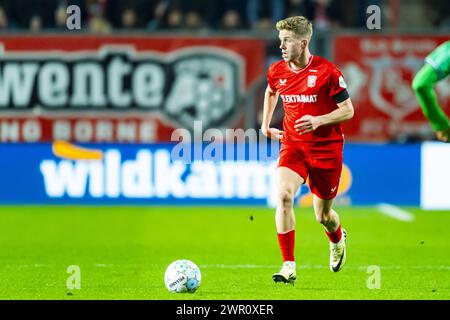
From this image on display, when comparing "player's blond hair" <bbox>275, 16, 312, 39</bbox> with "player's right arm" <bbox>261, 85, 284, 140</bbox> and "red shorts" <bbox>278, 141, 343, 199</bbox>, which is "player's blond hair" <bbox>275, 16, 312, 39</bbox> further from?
"red shorts" <bbox>278, 141, 343, 199</bbox>

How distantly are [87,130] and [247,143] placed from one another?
314 centimetres

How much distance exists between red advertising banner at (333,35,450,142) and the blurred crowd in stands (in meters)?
0.61

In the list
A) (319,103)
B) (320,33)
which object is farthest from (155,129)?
(319,103)

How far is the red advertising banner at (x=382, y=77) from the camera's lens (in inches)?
792

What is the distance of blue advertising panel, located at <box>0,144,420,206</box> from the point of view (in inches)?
711

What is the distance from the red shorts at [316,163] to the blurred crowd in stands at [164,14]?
10.5 metres

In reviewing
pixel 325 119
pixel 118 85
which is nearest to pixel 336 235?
pixel 325 119

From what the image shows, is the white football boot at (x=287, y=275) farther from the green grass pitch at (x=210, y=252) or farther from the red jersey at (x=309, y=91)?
the red jersey at (x=309, y=91)

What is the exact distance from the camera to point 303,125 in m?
9.06

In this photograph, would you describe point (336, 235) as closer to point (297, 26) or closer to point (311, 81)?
point (311, 81)

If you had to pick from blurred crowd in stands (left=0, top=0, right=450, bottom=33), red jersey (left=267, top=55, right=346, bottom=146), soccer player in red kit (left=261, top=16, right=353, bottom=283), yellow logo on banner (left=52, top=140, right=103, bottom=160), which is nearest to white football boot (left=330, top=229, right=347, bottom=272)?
soccer player in red kit (left=261, top=16, right=353, bottom=283)

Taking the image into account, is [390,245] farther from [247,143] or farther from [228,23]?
[228,23]

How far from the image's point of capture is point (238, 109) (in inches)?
791

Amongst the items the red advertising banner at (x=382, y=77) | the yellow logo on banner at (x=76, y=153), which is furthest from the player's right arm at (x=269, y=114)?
the red advertising banner at (x=382, y=77)
